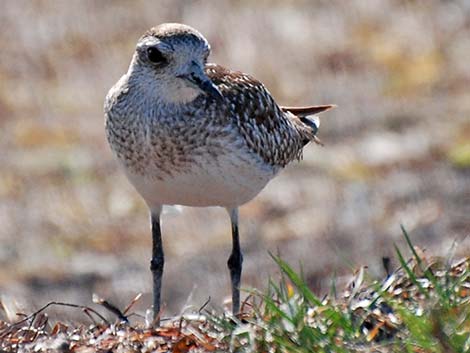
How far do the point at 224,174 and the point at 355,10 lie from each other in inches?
318

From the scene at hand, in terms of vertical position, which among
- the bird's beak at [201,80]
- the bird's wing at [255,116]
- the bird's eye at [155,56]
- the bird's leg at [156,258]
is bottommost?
the bird's leg at [156,258]

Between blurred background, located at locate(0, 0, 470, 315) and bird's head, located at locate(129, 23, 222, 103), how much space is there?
57.0 inches

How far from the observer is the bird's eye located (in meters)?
7.64

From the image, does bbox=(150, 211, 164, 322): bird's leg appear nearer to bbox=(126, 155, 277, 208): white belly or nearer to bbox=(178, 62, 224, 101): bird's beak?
bbox=(126, 155, 277, 208): white belly

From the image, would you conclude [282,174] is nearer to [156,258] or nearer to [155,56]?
[156,258]

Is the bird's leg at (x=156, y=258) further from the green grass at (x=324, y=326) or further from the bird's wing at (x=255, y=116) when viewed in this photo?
the green grass at (x=324, y=326)

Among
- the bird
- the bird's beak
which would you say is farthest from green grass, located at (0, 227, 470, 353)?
the bird's beak

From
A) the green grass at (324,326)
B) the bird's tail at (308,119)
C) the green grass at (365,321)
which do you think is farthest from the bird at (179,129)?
the green grass at (365,321)

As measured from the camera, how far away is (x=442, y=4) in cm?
1552

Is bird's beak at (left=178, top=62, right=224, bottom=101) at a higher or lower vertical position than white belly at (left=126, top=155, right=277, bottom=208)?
higher

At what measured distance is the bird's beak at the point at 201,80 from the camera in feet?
24.7

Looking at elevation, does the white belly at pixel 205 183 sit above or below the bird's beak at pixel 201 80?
below

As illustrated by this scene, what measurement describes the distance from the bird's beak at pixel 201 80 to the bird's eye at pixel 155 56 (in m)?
0.14

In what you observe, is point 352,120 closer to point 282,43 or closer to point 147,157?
point 282,43
